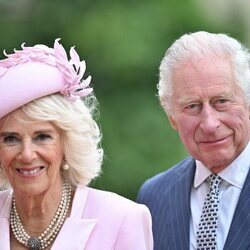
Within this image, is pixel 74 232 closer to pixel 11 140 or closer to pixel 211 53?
pixel 11 140

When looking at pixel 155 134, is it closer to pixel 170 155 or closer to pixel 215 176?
pixel 170 155

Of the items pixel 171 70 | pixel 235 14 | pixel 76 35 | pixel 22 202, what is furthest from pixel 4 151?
pixel 235 14

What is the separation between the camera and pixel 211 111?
16.1 ft

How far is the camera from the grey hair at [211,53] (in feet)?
16.4

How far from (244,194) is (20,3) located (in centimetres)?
A: 704

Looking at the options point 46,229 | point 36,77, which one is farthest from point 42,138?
point 46,229

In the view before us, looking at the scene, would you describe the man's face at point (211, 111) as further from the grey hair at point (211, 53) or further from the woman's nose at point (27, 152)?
the woman's nose at point (27, 152)

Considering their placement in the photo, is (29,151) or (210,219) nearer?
(29,151)

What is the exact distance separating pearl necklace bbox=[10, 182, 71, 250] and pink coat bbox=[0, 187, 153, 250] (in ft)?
0.11

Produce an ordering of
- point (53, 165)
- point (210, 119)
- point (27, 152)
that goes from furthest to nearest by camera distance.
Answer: point (210, 119), point (53, 165), point (27, 152)

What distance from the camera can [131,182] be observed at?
394 inches

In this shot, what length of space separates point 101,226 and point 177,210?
0.65 metres

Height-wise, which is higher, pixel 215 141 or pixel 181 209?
pixel 215 141

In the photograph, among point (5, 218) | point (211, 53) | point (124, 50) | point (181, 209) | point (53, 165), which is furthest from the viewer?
point (124, 50)
